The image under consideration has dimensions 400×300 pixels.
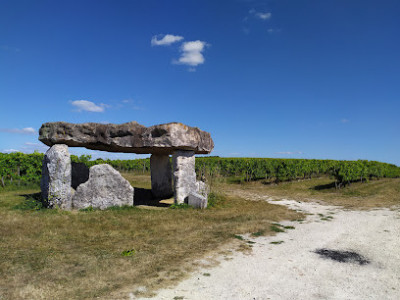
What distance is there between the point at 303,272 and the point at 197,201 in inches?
252

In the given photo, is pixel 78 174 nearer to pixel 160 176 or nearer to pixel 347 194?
pixel 160 176

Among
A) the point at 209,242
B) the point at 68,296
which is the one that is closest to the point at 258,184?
the point at 209,242

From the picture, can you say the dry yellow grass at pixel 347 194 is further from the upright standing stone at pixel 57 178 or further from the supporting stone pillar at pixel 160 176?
the upright standing stone at pixel 57 178

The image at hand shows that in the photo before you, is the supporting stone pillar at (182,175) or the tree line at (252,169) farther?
the tree line at (252,169)

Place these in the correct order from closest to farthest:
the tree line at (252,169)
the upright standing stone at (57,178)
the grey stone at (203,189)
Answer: the upright standing stone at (57,178), the grey stone at (203,189), the tree line at (252,169)

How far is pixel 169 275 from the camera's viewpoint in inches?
191

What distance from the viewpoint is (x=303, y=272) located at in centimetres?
524

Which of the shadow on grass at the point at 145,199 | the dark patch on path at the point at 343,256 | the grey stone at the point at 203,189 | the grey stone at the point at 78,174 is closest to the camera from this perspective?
the dark patch on path at the point at 343,256

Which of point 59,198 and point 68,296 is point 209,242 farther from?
point 59,198

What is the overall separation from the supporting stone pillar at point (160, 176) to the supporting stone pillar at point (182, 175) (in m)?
3.24

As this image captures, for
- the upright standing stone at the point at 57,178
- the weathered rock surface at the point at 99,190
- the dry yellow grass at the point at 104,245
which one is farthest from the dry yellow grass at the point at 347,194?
the upright standing stone at the point at 57,178

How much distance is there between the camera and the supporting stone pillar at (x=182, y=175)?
38.0 feet

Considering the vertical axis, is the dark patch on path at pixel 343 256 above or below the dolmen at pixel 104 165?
below

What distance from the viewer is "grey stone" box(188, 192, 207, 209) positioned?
11195 mm
